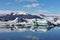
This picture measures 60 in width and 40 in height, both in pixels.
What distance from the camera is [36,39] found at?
30.7 ft

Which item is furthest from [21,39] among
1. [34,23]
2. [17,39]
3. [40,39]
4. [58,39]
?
[34,23]

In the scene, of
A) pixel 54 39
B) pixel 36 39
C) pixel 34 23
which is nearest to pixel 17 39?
pixel 36 39

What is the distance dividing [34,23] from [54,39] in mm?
8825

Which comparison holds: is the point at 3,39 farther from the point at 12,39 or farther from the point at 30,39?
the point at 30,39

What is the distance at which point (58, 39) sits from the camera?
948 cm

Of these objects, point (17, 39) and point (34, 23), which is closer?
point (17, 39)

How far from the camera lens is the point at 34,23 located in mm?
18312

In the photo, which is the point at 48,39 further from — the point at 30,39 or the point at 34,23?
the point at 34,23

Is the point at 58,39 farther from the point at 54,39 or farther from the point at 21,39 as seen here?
the point at 21,39

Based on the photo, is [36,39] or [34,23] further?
[34,23]

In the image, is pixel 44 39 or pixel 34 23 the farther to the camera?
pixel 34 23

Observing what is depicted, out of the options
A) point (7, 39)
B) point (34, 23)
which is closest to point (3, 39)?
point (7, 39)

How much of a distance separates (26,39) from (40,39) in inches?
21.5

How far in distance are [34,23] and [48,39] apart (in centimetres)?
880
